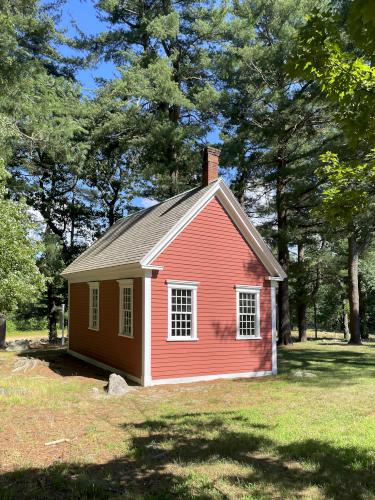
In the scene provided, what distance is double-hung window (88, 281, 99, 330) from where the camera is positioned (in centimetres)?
1826

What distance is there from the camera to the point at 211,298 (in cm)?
1543

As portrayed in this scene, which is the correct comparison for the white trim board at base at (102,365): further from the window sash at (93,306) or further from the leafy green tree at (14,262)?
the leafy green tree at (14,262)

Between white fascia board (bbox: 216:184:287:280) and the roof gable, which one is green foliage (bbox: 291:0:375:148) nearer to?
the roof gable

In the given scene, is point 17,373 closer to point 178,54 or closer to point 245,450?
point 245,450

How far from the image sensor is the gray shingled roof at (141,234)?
15.1 metres

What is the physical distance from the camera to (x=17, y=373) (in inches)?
608

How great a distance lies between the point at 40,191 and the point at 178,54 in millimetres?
12479

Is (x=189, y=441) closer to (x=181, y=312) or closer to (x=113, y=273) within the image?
(x=181, y=312)

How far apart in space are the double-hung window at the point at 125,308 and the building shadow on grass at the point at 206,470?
7.08 metres

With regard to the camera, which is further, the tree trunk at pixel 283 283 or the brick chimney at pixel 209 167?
the tree trunk at pixel 283 283

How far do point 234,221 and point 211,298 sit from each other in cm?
298

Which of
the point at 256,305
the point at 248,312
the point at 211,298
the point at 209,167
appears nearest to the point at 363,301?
the point at 256,305

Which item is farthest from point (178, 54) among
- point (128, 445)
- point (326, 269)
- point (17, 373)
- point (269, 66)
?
point (128, 445)

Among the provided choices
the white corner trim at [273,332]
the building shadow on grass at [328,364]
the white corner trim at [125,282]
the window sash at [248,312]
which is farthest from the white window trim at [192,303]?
the building shadow on grass at [328,364]
